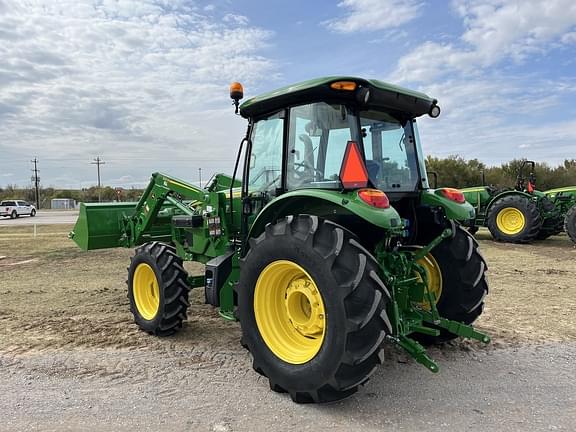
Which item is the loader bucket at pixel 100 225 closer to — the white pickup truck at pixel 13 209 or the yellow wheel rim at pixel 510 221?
the yellow wheel rim at pixel 510 221

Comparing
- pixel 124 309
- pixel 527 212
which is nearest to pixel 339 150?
pixel 124 309

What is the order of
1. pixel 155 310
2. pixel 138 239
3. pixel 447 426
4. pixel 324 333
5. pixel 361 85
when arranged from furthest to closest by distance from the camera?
pixel 138 239, pixel 155 310, pixel 361 85, pixel 324 333, pixel 447 426

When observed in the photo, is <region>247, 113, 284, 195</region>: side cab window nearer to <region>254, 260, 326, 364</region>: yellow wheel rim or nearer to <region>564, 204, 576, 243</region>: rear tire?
<region>254, 260, 326, 364</region>: yellow wheel rim

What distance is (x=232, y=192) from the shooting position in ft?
16.8

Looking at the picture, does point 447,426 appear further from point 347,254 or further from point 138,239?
point 138,239

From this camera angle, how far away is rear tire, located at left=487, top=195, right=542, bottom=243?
13.5 meters

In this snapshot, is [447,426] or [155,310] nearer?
[447,426]

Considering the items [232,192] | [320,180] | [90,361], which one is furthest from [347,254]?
[90,361]

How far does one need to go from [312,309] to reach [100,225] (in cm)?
446

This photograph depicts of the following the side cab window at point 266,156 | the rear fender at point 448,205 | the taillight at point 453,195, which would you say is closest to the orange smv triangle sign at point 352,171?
the side cab window at point 266,156

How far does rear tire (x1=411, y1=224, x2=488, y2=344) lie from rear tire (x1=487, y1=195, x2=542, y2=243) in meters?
10.1

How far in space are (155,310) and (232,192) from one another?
1.70 meters

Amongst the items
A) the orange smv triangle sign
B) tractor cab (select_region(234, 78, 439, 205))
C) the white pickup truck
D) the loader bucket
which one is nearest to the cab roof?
tractor cab (select_region(234, 78, 439, 205))

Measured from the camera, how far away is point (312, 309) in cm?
368
